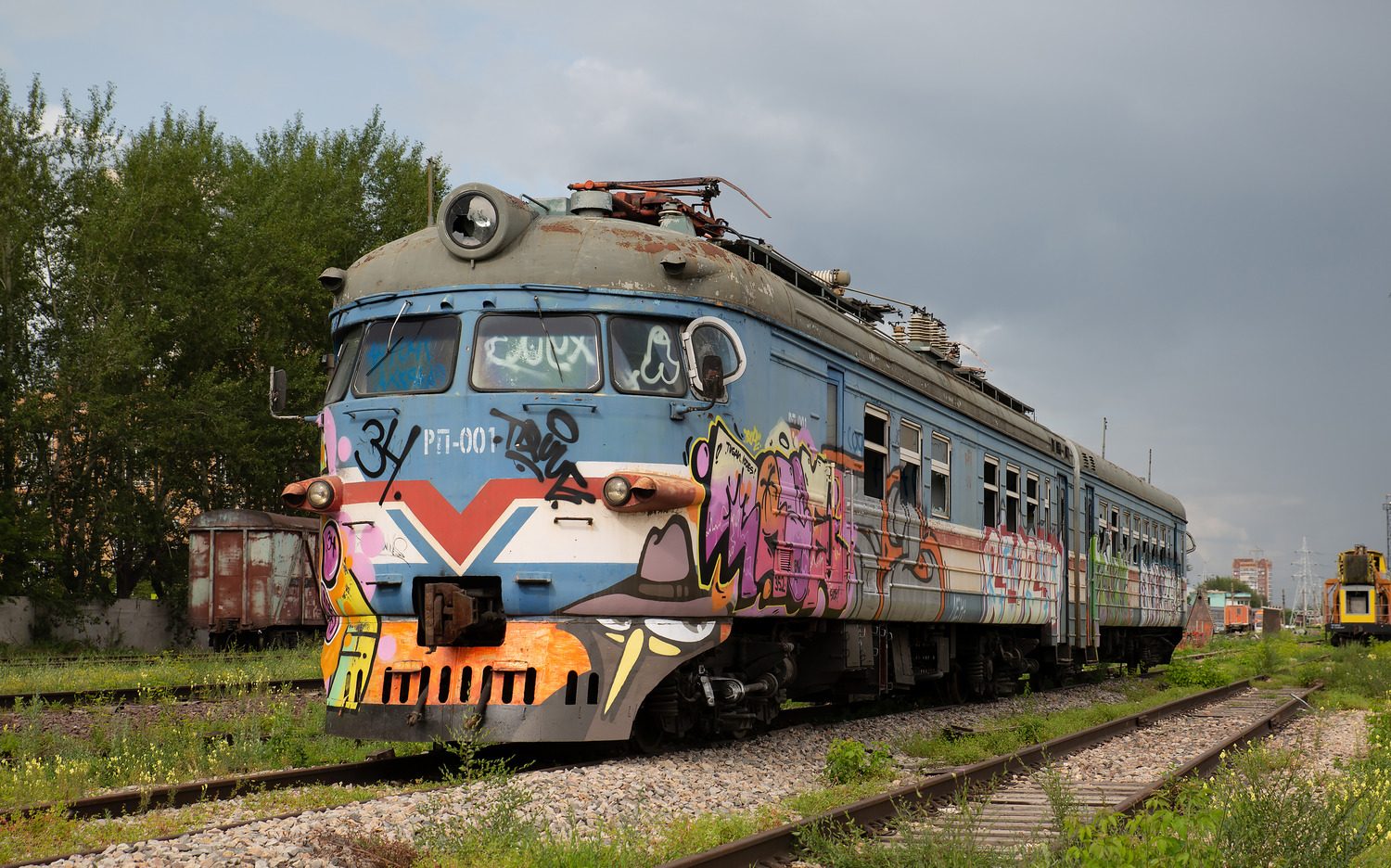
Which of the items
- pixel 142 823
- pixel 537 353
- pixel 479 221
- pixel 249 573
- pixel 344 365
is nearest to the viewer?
pixel 142 823

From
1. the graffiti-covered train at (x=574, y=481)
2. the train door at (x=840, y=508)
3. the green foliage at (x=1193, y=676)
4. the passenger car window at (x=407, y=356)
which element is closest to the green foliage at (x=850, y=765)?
the graffiti-covered train at (x=574, y=481)

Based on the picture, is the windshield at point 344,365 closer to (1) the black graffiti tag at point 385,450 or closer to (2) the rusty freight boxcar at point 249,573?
(1) the black graffiti tag at point 385,450

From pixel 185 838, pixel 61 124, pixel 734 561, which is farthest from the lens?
pixel 61 124

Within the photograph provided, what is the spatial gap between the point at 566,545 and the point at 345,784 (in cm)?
213

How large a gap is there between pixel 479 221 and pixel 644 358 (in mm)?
1524

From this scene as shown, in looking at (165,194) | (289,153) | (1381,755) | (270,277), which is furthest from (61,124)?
(1381,755)

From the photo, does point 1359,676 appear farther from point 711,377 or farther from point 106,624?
point 106,624

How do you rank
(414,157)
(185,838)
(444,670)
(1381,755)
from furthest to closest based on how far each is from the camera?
(414,157) → (1381,755) → (444,670) → (185,838)

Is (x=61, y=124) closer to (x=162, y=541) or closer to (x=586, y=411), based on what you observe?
(x=162, y=541)

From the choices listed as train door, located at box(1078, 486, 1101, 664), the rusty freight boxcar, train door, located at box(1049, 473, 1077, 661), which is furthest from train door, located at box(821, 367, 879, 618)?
the rusty freight boxcar

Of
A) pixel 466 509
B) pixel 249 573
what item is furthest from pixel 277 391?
pixel 249 573

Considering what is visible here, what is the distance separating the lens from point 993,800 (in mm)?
7418

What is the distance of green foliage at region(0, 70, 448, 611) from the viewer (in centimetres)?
2483

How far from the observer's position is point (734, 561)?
8.20 m
